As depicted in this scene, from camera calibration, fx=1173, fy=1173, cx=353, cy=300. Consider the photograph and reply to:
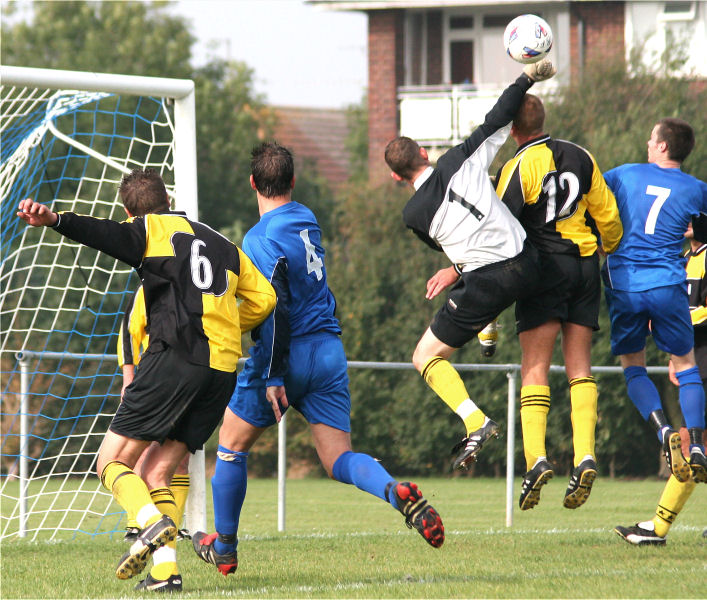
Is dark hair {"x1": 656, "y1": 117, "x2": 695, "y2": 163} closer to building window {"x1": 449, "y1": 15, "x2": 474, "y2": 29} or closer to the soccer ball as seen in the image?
the soccer ball

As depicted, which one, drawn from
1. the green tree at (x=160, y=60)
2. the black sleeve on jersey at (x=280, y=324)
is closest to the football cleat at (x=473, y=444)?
the black sleeve on jersey at (x=280, y=324)

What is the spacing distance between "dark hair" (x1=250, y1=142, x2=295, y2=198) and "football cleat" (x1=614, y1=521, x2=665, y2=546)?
3446 millimetres

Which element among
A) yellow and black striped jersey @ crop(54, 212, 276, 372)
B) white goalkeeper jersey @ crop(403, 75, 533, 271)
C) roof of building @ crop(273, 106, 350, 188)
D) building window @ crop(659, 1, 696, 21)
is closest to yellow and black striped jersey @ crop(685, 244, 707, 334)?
white goalkeeper jersey @ crop(403, 75, 533, 271)

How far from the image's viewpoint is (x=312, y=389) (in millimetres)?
6672

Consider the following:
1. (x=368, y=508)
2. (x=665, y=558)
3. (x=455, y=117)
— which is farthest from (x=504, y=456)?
(x=665, y=558)

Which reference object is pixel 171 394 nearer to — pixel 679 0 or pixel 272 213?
pixel 272 213

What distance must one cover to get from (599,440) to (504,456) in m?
1.58

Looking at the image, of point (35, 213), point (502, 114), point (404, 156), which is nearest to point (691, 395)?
point (502, 114)

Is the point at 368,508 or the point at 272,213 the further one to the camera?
the point at 368,508

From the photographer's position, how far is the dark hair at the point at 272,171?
668cm

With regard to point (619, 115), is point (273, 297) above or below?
below

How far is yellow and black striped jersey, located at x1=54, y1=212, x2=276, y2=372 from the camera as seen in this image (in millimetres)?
6078

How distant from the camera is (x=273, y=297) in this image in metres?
6.44

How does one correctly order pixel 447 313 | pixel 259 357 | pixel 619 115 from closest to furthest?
pixel 259 357, pixel 447 313, pixel 619 115
